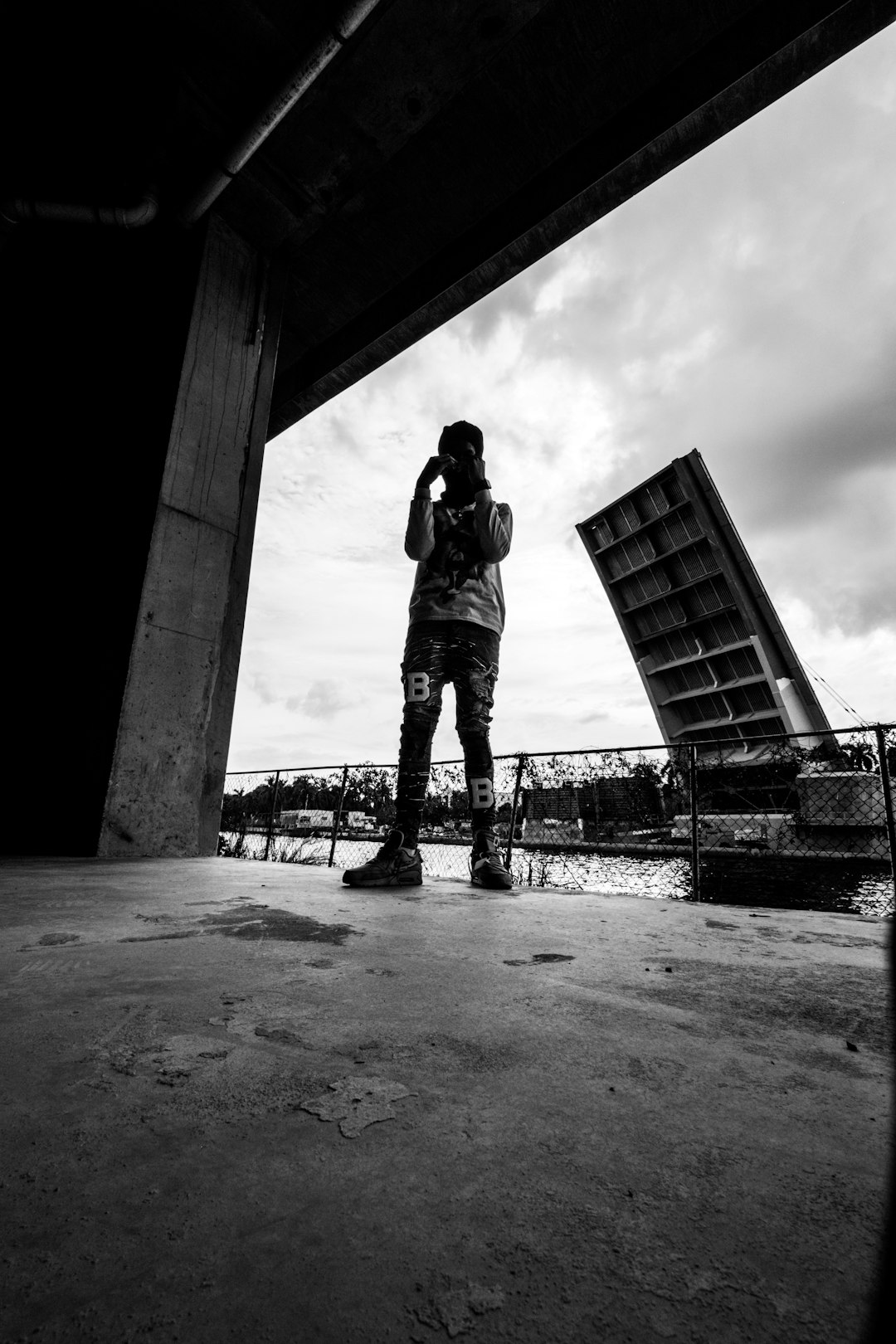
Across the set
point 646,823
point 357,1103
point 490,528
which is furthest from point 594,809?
point 357,1103

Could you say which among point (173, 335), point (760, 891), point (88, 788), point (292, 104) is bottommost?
point (760, 891)

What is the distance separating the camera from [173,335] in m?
4.01

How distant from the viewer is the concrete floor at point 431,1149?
365 mm

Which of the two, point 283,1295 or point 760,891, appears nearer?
point 283,1295

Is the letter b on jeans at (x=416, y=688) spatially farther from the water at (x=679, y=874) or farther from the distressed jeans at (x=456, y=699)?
the water at (x=679, y=874)

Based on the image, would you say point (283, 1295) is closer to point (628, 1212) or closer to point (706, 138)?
point (628, 1212)

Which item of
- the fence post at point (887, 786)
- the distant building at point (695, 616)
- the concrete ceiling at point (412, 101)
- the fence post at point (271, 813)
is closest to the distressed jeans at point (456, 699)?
the fence post at point (887, 786)

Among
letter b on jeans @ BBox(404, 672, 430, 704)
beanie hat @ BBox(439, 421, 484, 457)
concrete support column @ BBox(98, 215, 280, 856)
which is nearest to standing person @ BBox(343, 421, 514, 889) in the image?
letter b on jeans @ BBox(404, 672, 430, 704)

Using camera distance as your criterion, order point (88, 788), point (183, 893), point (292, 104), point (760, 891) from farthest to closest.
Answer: point (760, 891) < point (292, 104) < point (88, 788) < point (183, 893)

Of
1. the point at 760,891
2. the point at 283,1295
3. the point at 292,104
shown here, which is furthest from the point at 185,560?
the point at 760,891

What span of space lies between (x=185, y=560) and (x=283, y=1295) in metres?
3.77

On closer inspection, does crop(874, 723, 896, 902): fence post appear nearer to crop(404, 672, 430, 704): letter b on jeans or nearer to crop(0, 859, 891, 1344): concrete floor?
crop(404, 672, 430, 704): letter b on jeans

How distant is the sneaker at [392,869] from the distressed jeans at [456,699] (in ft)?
0.41

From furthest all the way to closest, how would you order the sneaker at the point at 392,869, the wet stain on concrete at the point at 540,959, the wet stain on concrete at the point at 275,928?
the sneaker at the point at 392,869
the wet stain on concrete at the point at 275,928
the wet stain on concrete at the point at 540,959
